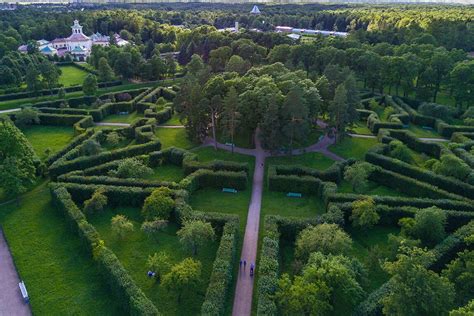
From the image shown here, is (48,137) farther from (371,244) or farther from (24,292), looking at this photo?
(371,244)

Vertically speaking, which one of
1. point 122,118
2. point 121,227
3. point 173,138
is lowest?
point 173,138

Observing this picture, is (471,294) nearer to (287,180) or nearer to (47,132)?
(287,180)

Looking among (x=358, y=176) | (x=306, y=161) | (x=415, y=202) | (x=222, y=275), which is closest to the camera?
(x=222, y=275)

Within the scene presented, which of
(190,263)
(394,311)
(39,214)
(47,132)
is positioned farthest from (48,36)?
(394,311)

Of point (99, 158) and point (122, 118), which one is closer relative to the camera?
point (99, 158)

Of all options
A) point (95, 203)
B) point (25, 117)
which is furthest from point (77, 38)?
point (95, 203)

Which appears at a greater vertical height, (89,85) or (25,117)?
(89,85)

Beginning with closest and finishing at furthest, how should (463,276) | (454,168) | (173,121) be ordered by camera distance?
(463,276), (454,168), (173,121)

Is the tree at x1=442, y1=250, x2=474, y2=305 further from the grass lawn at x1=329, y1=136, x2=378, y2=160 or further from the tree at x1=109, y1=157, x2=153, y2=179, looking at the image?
the tree at x1=109, y1=157, x2=153, y2=179
